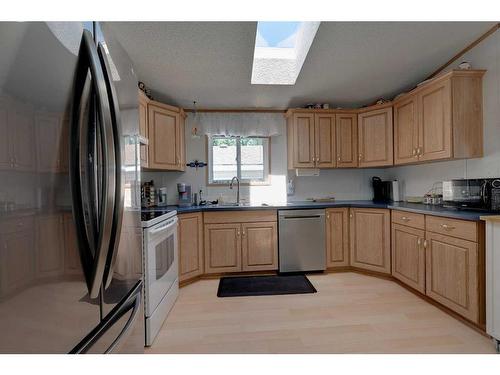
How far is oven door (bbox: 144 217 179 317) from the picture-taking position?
70.0 inches

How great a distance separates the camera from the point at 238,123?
138 inches

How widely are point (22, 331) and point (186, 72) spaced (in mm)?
2454

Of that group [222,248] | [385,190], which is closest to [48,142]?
[222,248]

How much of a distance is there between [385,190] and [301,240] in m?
1.50

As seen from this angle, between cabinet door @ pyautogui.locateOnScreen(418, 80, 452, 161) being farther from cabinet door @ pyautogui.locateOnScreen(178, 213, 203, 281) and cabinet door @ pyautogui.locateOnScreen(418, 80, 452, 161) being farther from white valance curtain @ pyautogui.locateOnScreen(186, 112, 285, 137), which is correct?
cabinet door @ pyautogui.locateOnScreen(178, 213, 203, 281)

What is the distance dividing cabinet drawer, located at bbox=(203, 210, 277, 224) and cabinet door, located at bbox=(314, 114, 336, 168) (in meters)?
1.04

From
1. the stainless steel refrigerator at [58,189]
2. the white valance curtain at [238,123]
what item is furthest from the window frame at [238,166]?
the stainless steel refrigerator at [58,189]

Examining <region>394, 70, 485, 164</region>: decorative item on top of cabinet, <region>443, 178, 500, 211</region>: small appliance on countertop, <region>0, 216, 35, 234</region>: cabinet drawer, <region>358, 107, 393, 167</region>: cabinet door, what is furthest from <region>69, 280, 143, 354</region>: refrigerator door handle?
<region>358, 107, 393, 167</region>: cabinet door

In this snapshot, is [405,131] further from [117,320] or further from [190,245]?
[117,320]

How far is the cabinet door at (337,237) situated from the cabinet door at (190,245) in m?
1.60

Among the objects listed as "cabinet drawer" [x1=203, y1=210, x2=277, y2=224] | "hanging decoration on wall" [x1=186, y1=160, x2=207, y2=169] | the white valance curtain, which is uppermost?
the white valance curtain

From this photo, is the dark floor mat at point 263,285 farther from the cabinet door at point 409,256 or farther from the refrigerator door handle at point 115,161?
the refrigerator door handle at point 115,161

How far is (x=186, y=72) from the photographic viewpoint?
2490 millimetres

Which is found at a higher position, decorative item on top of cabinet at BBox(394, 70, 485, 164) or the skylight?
the skylight
